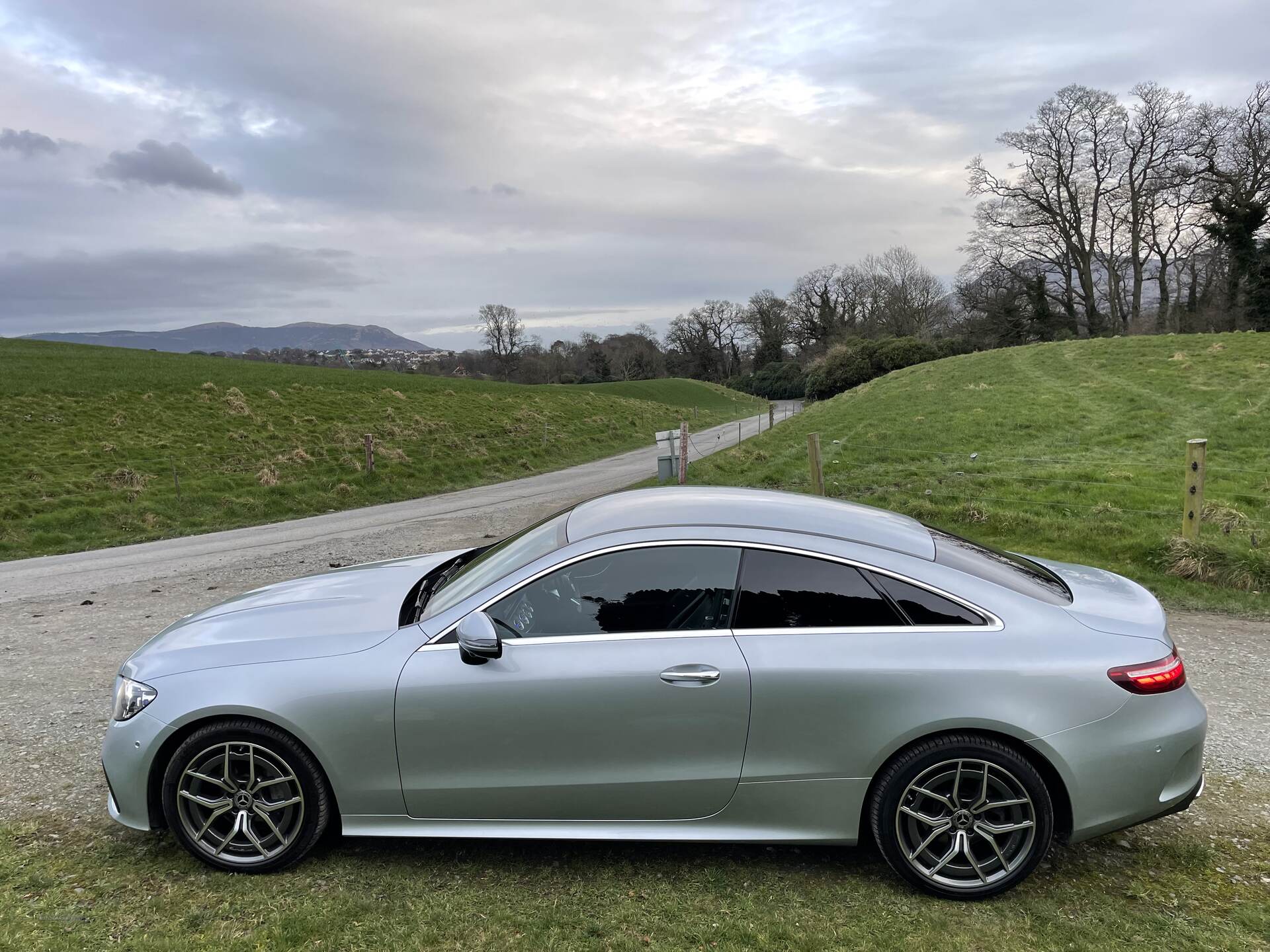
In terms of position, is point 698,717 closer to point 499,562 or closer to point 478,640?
point 478,640

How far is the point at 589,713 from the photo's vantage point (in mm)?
2986

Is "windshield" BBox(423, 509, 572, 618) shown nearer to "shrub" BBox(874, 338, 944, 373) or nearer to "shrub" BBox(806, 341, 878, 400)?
"shrub" BBox(806, 341, 878, 400)

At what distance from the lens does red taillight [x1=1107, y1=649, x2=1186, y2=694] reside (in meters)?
2.94

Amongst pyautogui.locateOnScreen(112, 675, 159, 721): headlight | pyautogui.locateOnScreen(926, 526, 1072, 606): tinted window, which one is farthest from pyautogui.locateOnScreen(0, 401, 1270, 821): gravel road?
pyautogui.locateOnScreen(926, 526, 1072, 606): tinted window

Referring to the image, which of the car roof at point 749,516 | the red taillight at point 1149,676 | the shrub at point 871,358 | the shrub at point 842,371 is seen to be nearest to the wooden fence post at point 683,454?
the car roof at point 749,516

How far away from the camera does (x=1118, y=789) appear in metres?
2.94

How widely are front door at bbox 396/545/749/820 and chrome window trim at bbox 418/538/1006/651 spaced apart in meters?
0.01

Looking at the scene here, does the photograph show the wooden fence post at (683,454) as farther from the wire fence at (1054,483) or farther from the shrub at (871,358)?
the shrub at (871,358)

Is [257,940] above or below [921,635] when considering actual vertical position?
below

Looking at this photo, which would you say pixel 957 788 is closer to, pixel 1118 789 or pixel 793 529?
pixel 1118 789

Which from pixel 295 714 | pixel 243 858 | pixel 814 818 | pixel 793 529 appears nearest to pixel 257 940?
pixel 243 858

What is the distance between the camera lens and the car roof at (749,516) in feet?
11.1

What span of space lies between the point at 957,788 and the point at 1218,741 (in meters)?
2.43

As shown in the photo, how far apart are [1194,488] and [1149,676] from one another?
18.8 feet
